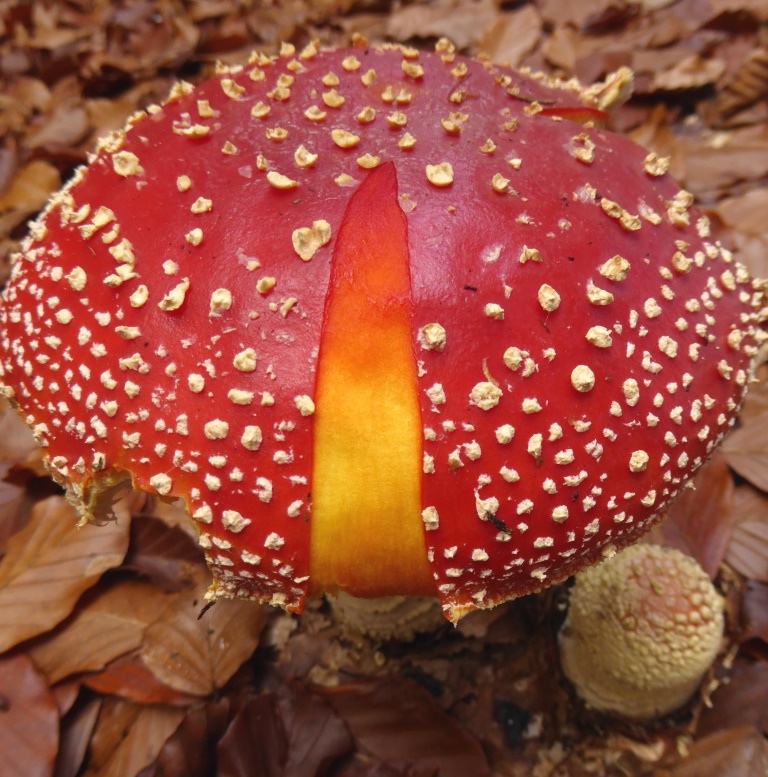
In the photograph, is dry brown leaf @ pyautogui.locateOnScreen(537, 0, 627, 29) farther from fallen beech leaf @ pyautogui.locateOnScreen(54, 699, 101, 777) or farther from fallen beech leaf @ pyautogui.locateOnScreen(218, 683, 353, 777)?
fallen beech leaf @ pyautogui.locateOnScreen(54, 699, 101, 777)

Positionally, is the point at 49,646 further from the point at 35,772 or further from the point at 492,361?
the point at 492,361

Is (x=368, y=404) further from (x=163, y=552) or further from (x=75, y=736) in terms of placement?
(x=75, y=736)

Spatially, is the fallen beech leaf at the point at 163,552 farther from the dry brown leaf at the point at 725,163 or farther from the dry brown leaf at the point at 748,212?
the dry brown leaf at the point at 725,163

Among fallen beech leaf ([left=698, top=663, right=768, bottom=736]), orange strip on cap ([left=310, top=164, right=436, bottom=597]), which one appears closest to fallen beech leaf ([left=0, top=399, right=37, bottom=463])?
orange strip on cap ([left=310, top=164, right=436, bottom=597])

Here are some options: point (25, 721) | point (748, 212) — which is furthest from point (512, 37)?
point (25, 721)

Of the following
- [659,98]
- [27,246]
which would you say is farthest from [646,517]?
[659,98]

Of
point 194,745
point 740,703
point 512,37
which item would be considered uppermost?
point 512,37

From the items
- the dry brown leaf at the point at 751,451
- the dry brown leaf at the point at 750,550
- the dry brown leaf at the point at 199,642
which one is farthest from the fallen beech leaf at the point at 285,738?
the dry brown leaf at the point at 751,451
